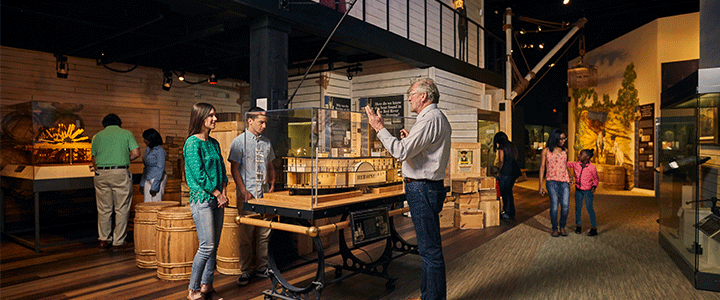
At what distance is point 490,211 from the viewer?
6.75 m

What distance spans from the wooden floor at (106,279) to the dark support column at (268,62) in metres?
1.99

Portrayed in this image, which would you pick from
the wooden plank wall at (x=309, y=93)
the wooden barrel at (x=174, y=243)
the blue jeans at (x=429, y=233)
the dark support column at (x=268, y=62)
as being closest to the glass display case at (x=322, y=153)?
the blue jeans at (x=429, y=233)

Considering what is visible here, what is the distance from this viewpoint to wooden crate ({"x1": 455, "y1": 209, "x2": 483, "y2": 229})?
6.51m

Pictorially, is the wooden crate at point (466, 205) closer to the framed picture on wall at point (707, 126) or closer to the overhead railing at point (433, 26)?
the overhead railing at point (433, 26)

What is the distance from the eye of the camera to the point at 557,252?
5.08m

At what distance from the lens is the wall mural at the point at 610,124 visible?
12547 mm

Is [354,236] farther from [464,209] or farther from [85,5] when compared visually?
[85,5]

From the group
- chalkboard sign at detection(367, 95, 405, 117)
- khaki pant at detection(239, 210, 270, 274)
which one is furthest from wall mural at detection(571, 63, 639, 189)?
khaki pant at detection(239, 210, 270, 274)

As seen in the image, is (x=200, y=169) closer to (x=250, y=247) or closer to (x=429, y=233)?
(x=250, y=247)

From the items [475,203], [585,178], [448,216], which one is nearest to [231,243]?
[448,216]

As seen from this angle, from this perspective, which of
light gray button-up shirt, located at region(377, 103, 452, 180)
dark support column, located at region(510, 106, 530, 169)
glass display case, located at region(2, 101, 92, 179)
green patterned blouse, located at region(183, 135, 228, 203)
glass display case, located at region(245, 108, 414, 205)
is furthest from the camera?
dark support column, located at region(510, 106, 530, 169)

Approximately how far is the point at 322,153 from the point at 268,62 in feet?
6.75

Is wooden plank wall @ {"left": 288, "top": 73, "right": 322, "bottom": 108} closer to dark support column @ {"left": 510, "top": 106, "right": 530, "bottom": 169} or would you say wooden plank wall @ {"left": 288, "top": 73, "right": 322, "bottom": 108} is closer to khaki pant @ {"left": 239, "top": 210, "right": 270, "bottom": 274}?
khaki pant @ {"left": 239, "top": 210, "right": 270, "bottom": 274}

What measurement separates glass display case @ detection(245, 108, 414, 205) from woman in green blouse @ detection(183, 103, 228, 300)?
0.36 metres
